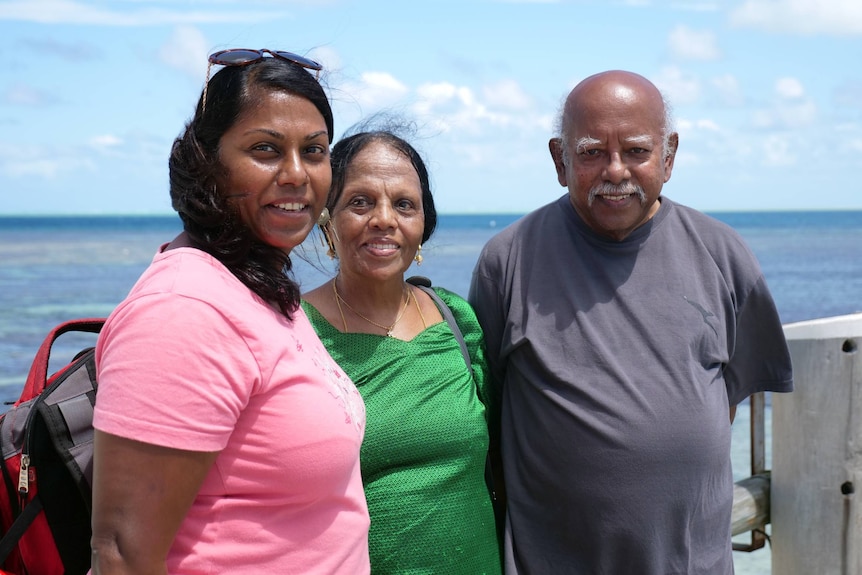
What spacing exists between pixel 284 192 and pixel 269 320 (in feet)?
1.01

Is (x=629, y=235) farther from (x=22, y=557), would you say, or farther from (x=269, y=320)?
(x=22, y=557)

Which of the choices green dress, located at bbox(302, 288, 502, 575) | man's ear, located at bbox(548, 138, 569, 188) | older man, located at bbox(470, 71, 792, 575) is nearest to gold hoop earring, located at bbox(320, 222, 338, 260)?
green dress, located at bbox(302, 288, 502, 575)

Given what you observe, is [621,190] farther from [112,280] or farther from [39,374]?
[112,280]

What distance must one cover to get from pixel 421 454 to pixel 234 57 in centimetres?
131

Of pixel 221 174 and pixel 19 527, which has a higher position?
pixel 221 174

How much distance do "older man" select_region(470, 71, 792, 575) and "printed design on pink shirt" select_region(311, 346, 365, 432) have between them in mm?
937

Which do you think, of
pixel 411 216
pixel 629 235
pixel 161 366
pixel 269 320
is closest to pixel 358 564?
pixel 269 320

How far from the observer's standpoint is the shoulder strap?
2943 mm

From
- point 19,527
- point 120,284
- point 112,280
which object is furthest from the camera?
Result: point 112,280

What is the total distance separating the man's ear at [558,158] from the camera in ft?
10.2

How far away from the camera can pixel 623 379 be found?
2.80 m

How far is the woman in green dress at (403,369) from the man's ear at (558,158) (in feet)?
1.53

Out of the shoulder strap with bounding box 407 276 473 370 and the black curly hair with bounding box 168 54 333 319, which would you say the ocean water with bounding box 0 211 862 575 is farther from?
the black curly hair with bounding box 168 54 333 319

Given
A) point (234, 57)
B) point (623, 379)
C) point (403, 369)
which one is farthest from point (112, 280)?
point (234, 57)
